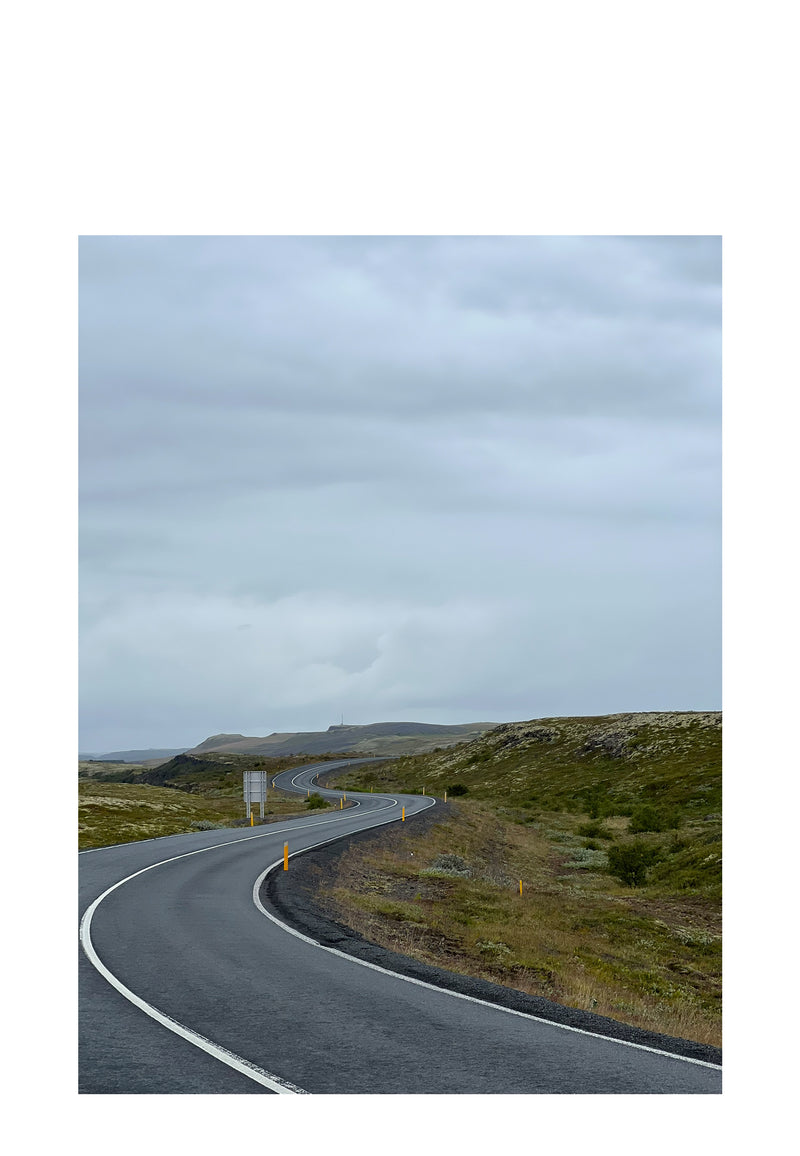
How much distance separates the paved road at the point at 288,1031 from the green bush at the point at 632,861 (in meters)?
27.6

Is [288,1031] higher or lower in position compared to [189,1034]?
lower

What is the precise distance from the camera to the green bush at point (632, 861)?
43875 mm

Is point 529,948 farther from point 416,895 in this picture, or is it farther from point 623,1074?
point 623,1074

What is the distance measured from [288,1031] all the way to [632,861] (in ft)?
121

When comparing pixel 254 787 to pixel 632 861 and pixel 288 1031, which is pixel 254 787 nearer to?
pixel 632 861

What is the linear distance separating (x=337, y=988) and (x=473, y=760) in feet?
386

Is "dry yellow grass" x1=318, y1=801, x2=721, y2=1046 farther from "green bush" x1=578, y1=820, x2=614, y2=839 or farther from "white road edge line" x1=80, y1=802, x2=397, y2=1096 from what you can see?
"green bush" x1=578, y1=820, x2=614, y2=839

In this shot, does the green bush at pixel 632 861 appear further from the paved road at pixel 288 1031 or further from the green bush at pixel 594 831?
the paved road at pixel 288 1031

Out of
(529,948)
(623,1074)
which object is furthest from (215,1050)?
(529,948)

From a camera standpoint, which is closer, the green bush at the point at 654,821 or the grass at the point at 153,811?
the grass at the point at 153,811

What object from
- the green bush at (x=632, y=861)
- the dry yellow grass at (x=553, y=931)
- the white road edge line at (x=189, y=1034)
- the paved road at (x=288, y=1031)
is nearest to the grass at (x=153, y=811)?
the dry yellow grass at (x=553, y=931)

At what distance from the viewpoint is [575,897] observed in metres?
36.2

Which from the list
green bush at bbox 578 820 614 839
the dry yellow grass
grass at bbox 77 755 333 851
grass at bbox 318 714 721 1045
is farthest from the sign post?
green bush at bbox 578 820 614 839

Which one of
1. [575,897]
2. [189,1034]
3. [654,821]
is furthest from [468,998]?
[654,821]
